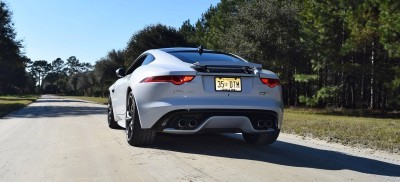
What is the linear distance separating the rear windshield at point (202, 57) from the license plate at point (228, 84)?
55 centimetres

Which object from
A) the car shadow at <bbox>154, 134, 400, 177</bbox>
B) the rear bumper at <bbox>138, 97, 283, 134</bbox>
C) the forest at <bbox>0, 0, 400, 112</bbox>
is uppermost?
the forest at <bbox>0, 0, 400, 112</bbox>

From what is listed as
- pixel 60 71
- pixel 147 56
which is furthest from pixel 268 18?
pixel 60 71

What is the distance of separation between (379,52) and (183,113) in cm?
2592

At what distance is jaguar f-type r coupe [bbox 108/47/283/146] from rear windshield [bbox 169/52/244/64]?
0.14 ft

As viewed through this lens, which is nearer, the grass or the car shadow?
the car shadow

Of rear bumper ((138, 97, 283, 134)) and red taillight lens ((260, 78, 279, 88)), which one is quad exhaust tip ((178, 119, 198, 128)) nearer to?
rear bumper ((138, 97, 283, 134))

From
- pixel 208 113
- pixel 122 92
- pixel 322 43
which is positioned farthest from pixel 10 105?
pixel 208 113

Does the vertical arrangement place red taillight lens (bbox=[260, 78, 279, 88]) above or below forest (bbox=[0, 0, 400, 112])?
below

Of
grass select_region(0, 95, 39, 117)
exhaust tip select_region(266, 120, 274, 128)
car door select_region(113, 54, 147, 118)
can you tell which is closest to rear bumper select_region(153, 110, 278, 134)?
exhaust tip select_region(266, 120, 274, 128)

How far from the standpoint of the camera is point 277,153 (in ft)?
18.6

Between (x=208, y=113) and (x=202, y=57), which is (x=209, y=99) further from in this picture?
(x=202, y=57)

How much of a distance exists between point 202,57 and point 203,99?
1028 mm

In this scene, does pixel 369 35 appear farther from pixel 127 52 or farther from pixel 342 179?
pixel 127 52

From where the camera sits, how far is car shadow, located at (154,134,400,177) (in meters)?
4.80
